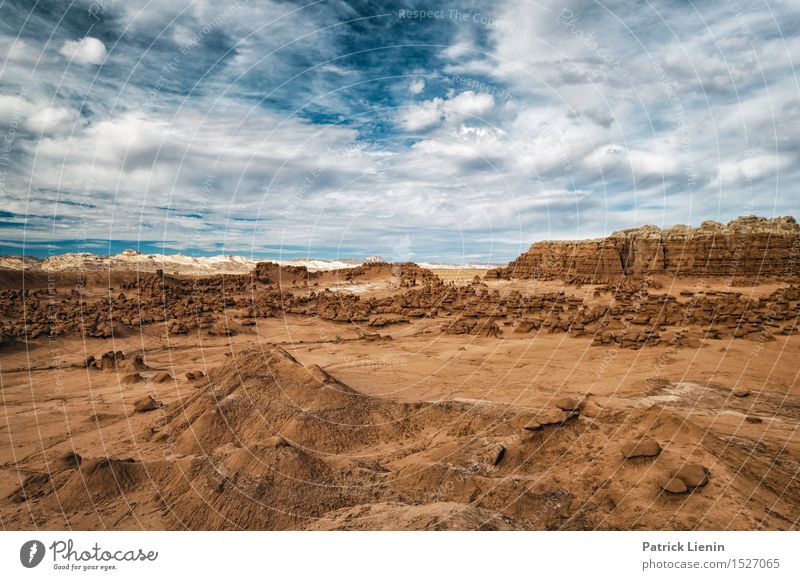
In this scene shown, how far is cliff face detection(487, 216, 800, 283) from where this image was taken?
4097 centimetres

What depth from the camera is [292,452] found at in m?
7.40

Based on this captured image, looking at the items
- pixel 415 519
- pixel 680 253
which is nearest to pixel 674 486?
pixel 415 519

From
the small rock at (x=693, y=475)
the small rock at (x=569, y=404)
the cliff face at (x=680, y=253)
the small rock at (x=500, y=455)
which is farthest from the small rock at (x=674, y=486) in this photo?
the cliff face at (x=680, y=253)

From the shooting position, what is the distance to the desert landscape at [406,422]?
233 inches

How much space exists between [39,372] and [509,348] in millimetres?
19657

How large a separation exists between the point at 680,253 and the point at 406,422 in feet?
157

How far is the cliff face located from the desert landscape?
750 inches

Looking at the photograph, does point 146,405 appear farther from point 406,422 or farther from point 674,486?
point 674,486

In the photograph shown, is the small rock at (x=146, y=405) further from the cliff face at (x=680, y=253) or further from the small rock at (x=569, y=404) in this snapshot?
the cliff face at (x=680, y=253)

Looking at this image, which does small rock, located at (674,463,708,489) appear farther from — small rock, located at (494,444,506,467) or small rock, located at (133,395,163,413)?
small rock, located at (133,395,163,413)

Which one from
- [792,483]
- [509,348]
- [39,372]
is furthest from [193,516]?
[509,348]

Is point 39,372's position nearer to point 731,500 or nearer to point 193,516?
point 193,516

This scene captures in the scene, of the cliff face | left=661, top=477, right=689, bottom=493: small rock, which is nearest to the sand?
left=661, top=477, right=689, bottom=493: small rock

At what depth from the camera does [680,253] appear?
45.1m
